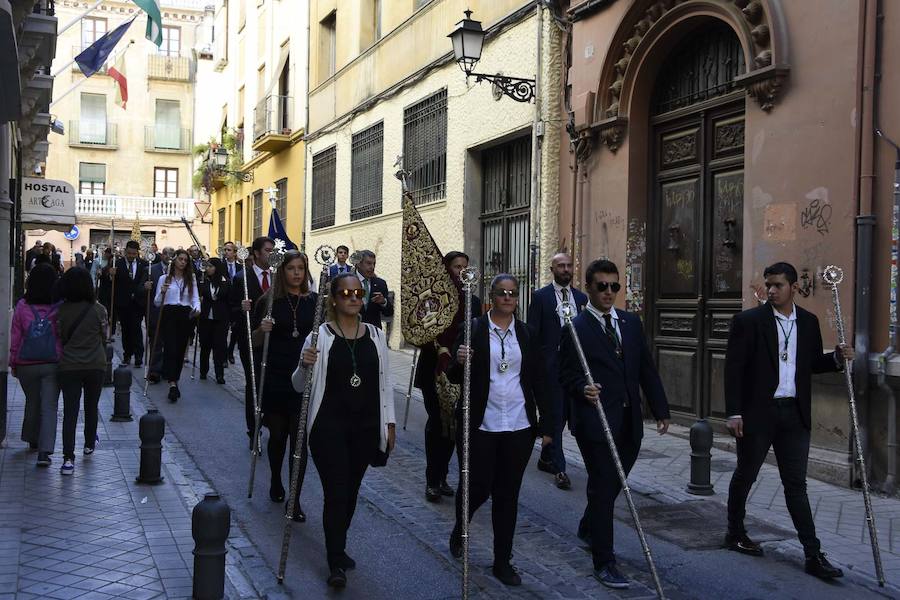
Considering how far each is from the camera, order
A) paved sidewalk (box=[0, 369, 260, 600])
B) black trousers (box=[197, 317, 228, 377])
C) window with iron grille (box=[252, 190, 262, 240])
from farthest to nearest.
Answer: window with iron grille (box=[252, 190, 262, 240]), black trousers (box=[197, 317, 228, 377]), paved sidewalk (box=[0, 369, 260, 600])

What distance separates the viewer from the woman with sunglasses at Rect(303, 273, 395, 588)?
17.7ft

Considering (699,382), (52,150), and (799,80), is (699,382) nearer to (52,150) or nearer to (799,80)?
(799,80)

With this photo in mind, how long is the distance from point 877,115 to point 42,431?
7.41 metres

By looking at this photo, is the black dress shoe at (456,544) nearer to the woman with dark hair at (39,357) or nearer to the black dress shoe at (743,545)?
the black dress shoe at (743,545)

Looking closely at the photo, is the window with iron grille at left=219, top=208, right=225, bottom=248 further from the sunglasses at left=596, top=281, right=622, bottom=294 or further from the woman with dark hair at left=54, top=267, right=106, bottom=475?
the sunglasses at left=596, top=281, right=622, bottom=294

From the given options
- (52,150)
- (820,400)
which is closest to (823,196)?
(820,400)

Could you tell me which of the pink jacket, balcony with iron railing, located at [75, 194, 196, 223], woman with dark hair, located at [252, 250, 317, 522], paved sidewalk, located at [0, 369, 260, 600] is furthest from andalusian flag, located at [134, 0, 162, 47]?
balcony with iron railing, located at [75, 194, 196, 223]

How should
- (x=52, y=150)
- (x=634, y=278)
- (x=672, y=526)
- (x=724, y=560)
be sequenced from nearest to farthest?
(x=724, y=560) → (x=672, y=526) → (x=634, y=278) → (x=52, y=150)

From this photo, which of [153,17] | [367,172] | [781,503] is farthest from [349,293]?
[367,172]

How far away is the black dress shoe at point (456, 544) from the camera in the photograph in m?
5.93

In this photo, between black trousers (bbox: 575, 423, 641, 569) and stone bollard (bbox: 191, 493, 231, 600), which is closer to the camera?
Answer: stone bollard (bbox: 191, 493, 231, 600)

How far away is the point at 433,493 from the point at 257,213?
2504cm

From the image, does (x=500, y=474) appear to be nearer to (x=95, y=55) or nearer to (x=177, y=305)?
(x=177, y=305)

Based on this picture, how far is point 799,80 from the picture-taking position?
353 inches
